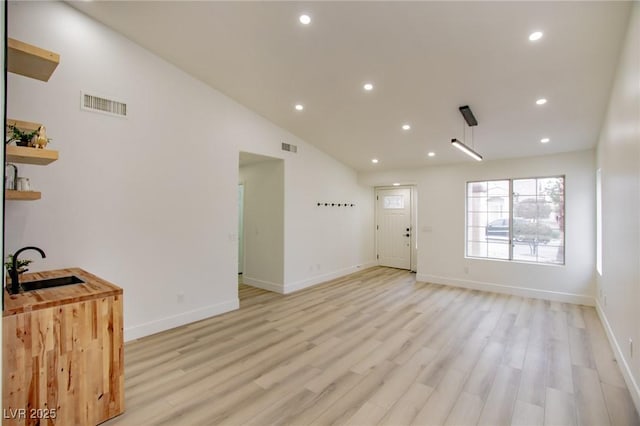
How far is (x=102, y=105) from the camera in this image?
3588 mm

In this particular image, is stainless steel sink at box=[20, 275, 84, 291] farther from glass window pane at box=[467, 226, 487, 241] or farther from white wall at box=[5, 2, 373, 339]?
glass window pane at box=[467, 226, 487, 241]

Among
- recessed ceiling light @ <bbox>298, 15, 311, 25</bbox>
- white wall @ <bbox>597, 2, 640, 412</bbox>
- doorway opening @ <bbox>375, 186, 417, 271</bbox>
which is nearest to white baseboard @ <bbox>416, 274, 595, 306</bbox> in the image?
doorway opening @ <bbox>375, 186, 417, 271</bbox>

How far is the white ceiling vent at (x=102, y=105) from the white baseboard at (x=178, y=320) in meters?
2.58

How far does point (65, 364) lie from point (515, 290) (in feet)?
21.5

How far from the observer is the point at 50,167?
3234 millimetres

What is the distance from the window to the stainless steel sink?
6440mm

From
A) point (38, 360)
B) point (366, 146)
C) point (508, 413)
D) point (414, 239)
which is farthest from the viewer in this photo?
point (414, 239)

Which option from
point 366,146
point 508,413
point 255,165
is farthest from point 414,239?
point 508,413

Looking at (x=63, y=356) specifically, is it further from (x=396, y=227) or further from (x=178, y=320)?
(x=396, y=227)

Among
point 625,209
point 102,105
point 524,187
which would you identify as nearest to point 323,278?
point 524,187

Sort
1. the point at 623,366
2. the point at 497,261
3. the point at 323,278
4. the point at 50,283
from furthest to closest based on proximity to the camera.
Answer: the point at 323,278 → the point at 497,261 → the point at 623,366 → the point at 50,283

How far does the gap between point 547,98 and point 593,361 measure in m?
3.01

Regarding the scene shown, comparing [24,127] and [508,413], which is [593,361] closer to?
[508,413]

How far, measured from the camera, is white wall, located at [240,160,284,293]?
5.88 metres
